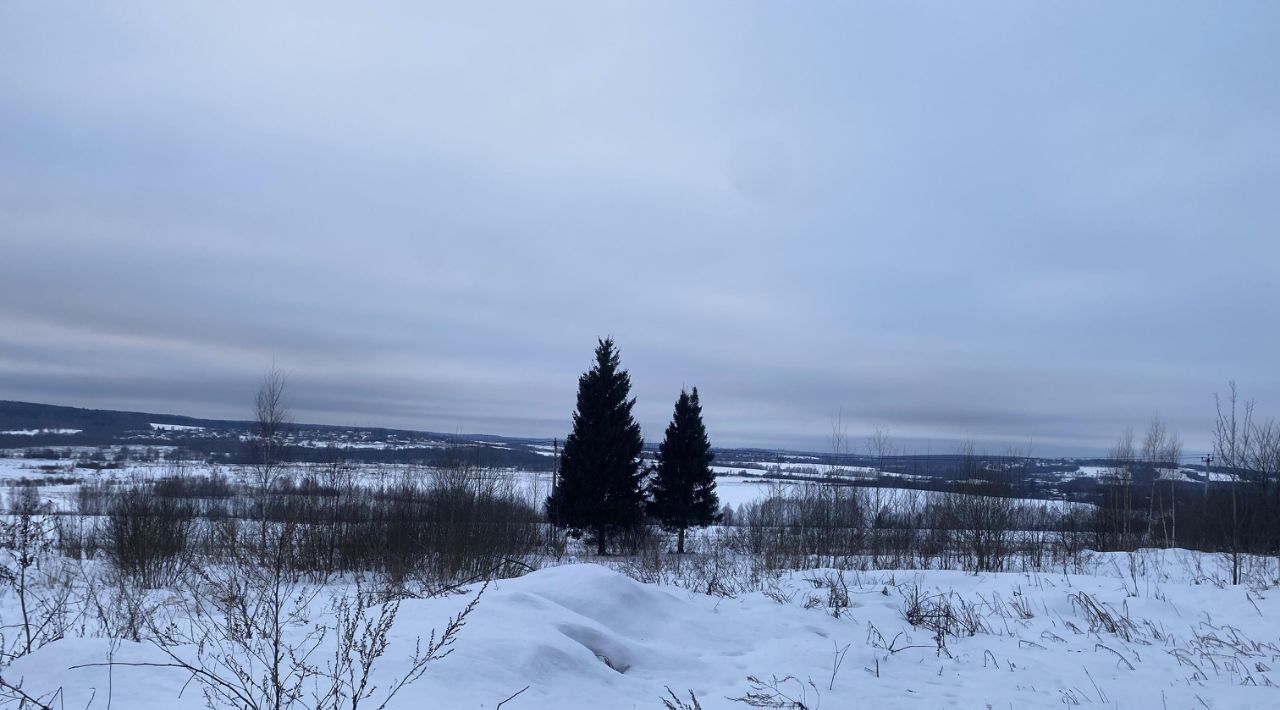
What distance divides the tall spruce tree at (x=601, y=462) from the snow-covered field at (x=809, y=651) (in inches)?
902

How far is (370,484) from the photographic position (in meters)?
22.1

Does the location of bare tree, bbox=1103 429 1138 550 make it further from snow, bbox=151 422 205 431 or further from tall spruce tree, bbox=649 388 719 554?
snow, bbox=151 422 205 431

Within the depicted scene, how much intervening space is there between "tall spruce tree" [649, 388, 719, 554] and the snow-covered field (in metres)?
25.6

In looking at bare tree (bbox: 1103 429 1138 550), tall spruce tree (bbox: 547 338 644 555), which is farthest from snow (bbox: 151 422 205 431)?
bare tree (bbox: 1103 429 1138 550)

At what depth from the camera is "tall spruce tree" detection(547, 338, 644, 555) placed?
32750mm

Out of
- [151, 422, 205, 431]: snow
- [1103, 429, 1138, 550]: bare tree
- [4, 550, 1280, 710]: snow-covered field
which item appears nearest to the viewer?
[4, 550, 1280, 710]: snow-covered field

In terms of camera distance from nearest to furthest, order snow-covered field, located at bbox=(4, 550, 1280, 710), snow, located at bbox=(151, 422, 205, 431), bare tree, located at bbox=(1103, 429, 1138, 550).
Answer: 1. snow-covered field, located at bbox=(4, 550, 1280, 710)
2. bare tree, located at bbox=(1103, 429, 1138, 550)
3. snow, located at bbox=(151, 422, 205, 431)

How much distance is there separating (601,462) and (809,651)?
2615 cm

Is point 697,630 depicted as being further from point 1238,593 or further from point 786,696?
point 1238,593

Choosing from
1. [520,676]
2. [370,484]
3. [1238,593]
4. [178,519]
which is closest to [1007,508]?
[1238,593]

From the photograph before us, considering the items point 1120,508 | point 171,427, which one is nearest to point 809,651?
point 1120,508

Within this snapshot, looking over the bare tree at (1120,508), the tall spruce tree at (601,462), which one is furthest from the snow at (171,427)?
the bare tree at (1120,508)

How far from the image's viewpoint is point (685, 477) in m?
35.9

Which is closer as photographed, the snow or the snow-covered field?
the snow-covered field
